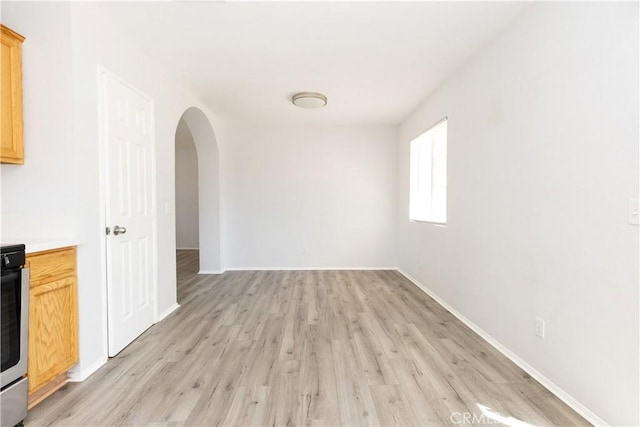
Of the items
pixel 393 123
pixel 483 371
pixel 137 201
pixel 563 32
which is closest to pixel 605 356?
pixel 483 371

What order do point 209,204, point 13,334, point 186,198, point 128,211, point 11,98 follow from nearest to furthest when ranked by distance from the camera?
point 13,334, point 11,98, point 128,211, point 209,204, point 186,198

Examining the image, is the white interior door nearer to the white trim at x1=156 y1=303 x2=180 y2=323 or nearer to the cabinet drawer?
the white trim at x1=156 y1=303 x2=180 y2=323

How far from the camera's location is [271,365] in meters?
2.15

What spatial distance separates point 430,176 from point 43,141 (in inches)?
156

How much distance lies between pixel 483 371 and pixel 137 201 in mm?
3011

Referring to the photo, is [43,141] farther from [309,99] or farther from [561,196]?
[561,196]

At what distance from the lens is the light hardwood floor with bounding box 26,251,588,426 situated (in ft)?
5.36

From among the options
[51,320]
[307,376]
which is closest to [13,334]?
[51,320]

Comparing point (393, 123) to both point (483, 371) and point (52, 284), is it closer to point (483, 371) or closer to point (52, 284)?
point (483, 371)

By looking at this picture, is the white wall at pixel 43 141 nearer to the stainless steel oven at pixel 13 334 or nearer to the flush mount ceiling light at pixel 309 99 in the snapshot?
the stainless steel oven at pixel 13 334

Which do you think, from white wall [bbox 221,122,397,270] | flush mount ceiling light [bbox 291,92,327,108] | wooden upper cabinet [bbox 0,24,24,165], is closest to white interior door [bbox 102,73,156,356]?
wooden upper cabinet [bbox 0,24,24,165]

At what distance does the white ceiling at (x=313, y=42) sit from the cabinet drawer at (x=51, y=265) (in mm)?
1720

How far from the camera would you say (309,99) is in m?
3.75

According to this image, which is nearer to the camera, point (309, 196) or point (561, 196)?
point (561, 196)
